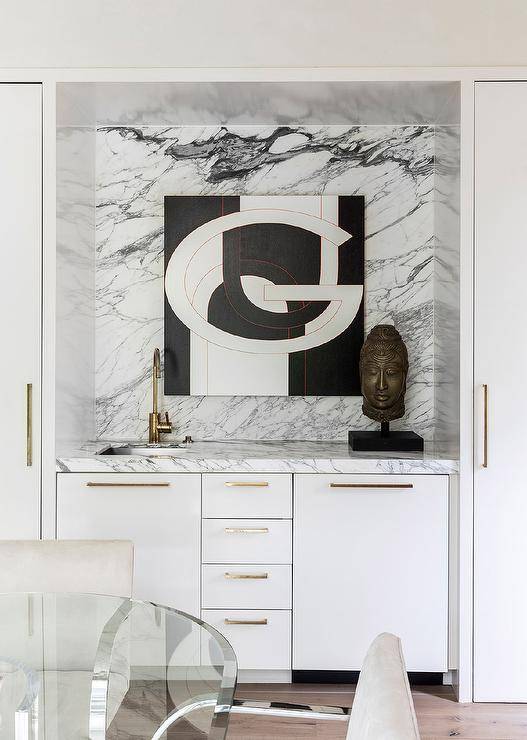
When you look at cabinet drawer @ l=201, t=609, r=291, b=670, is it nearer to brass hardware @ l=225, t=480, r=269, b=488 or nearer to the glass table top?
brass hardware @ l=225, t=480, r=269, b=488

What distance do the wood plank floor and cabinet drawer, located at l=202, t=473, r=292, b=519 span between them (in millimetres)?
671

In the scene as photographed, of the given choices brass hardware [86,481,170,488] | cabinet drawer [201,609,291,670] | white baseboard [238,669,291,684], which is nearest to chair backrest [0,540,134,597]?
brass hardware [86,481,170,488]

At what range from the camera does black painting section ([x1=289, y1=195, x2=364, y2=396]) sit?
3.31 m

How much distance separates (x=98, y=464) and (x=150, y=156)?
145cm

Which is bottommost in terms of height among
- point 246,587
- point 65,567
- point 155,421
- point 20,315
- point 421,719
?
point 421,719

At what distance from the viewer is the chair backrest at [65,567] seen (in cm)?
190

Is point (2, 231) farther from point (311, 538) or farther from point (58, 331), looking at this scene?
point (311, 538)

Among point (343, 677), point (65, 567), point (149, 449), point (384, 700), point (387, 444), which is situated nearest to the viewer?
point (384, 700)

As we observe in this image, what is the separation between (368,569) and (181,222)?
1.72 meters

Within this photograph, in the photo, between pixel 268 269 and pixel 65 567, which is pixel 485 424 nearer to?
pixel 268 269

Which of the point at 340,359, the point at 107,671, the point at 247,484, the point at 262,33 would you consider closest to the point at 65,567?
the point at 107,671

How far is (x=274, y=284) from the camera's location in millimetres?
3318

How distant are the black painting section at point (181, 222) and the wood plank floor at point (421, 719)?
146 centimetres

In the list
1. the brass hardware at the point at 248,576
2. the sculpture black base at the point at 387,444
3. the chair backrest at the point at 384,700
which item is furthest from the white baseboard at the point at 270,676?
the chair backrest at the point at 384,700
